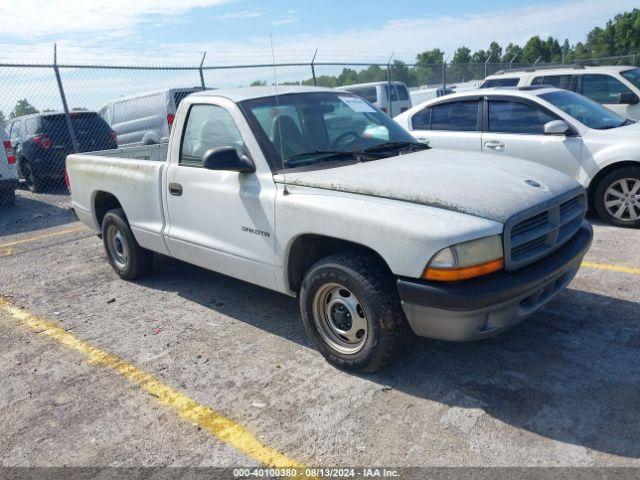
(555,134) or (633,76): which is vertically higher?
(633,76)

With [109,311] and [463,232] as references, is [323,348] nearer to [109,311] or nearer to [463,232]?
[463,232]

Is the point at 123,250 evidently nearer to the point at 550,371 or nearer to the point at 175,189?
the point at 175,189

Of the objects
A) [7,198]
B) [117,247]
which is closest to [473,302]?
[117,247]

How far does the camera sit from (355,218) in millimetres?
3137

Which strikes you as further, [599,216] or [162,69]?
[162,69]

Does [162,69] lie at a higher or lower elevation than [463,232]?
higher

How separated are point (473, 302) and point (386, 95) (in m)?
15.0

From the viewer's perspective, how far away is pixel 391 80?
17797mm

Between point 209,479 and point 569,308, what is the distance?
119 inches

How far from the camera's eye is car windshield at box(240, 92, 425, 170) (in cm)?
387

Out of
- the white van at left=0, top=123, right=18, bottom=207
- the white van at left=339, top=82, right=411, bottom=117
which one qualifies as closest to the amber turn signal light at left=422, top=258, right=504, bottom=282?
the white van at left=0, top=123, right=18, bottom=207

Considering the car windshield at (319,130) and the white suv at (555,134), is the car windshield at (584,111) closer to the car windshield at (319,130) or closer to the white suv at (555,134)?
the white suv at (555,134)

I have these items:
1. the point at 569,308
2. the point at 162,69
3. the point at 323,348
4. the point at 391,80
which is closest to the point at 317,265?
the point at 323,348

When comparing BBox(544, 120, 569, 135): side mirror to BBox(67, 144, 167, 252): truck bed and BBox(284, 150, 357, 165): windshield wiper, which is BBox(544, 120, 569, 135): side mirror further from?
BBox(67, 144, 167, 252): truck bed
